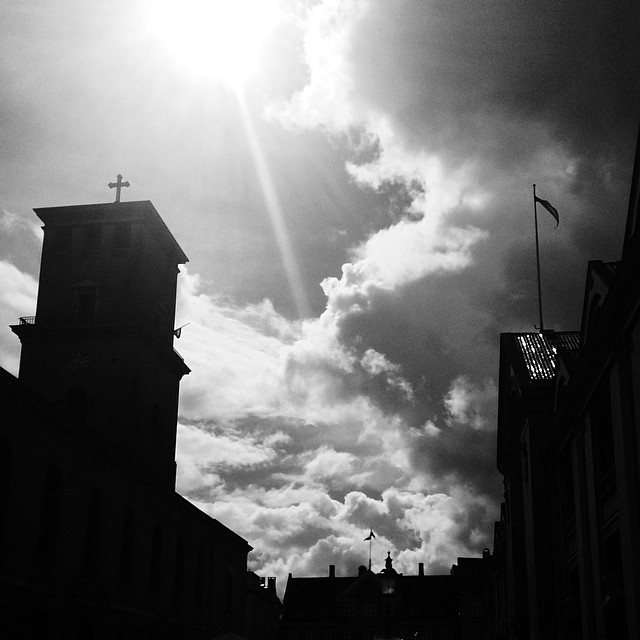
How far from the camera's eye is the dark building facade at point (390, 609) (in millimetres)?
103875

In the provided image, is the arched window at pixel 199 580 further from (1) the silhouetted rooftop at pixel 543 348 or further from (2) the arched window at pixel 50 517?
(1) the silhouetted rooftop at pixel 543 348

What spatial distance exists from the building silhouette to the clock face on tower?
2.2 inches

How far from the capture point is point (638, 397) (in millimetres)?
19297

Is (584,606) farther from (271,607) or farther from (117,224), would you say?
(271,607)

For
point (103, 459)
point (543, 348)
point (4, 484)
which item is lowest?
point (4, 484)

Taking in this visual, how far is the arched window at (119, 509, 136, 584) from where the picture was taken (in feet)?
120

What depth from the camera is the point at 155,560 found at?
40.8 metres

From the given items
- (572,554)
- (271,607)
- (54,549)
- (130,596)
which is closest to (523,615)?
(572,554)

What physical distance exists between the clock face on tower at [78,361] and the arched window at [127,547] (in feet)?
26.2

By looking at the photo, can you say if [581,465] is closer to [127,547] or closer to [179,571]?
[127,547]

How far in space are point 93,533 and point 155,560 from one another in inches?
314

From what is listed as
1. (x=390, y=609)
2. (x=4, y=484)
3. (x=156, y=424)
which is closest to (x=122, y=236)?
(x=156, y=424)

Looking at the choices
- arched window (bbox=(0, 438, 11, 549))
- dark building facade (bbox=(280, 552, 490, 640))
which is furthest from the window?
dark building facade (bbox=(280, 552, 490, 640))

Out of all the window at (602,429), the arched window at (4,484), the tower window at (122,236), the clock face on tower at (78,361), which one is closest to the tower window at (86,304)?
the clock face on tower at (78,361)
